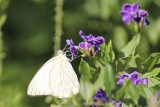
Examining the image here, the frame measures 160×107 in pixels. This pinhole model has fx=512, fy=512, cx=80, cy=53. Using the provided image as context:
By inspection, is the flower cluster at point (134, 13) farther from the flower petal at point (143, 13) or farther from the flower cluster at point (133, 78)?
the flower cluster at point (133, 78)

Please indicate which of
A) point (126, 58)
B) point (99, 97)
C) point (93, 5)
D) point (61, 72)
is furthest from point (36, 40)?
point (99, 97)

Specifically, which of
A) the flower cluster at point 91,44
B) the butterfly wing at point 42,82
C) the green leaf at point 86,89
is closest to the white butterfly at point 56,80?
the butterfly wing at point 42,82

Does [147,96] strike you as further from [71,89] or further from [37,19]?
[37,19]

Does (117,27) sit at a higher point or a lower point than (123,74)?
higher

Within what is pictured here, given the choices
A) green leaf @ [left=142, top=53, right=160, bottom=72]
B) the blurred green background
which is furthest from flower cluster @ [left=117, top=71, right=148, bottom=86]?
the blurred green background

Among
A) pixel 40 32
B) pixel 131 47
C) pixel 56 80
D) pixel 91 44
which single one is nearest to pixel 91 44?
pixel 91 44
